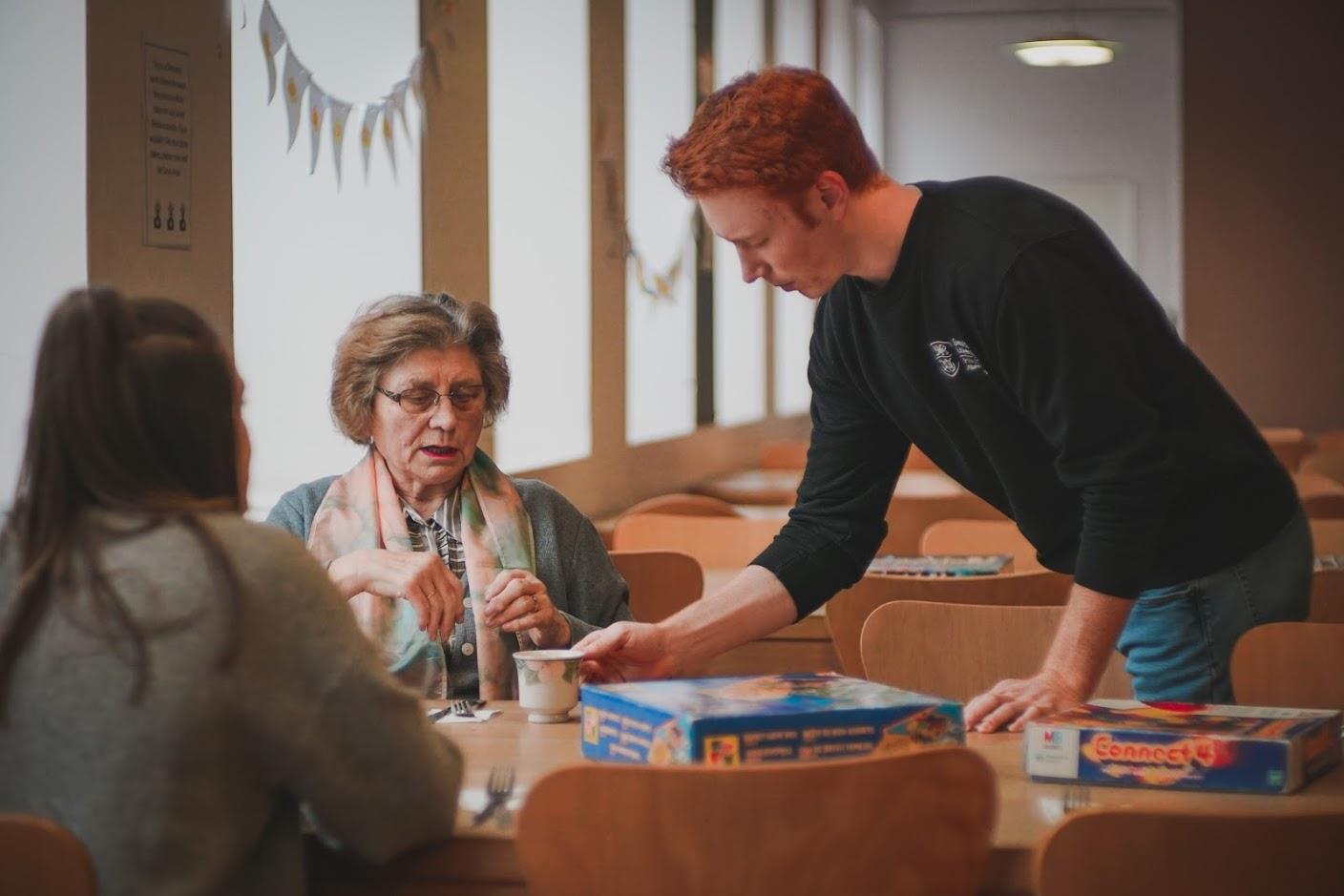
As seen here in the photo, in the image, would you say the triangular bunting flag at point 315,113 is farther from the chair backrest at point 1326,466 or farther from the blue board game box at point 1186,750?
the chair backrest at point 1326,466

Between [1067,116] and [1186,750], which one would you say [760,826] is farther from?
[1067,116]

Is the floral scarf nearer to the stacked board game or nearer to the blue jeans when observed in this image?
the stacked board game

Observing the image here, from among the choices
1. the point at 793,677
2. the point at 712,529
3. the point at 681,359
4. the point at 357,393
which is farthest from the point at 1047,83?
the point at 793,677

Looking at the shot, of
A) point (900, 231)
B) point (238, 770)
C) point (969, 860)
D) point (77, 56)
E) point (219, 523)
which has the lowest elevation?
point (969, 860)

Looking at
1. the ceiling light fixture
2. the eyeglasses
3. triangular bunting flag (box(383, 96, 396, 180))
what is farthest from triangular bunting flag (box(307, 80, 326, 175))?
the ceiling light fixture

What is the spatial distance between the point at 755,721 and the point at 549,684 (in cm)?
54

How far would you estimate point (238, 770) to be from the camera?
1.37 meters

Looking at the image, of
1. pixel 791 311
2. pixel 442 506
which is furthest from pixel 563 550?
pixel 791 311

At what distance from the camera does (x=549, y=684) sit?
205 centimetres

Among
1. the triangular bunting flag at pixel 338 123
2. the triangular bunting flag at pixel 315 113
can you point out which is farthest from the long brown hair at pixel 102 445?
the triangular bunting flag at pixel 338 123

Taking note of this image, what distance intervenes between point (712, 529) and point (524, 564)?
1.42 metres

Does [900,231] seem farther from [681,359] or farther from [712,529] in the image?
[681,359]

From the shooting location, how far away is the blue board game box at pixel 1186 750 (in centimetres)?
165

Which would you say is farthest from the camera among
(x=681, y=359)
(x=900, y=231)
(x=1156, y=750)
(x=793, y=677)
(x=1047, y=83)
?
(x=1047, y=83)
